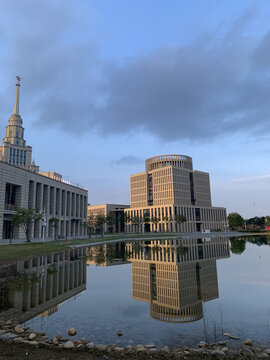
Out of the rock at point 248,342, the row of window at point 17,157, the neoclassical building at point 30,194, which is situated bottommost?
the rock at point 248,342

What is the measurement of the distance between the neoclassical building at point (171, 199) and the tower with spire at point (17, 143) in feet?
224

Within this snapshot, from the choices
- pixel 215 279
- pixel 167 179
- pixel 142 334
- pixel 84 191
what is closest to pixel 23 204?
Answer: pixel 84 191

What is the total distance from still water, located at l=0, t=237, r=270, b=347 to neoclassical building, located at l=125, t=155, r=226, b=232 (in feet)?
383

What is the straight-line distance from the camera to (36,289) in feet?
50.9

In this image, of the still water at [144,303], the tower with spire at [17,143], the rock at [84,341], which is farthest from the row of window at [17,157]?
the rock at [84,341]

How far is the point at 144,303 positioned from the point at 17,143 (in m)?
138

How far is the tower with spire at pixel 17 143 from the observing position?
424 ft

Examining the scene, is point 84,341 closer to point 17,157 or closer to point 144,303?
point 144,303

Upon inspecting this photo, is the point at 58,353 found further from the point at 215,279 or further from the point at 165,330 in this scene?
the point at 215,279

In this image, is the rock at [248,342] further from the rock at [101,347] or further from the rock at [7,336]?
the rock at [7,336]

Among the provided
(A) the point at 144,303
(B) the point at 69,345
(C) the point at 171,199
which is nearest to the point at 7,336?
(B) the point at 69,345

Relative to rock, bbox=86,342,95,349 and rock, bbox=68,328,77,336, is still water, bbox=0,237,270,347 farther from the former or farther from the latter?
rock, bbox=86,342,95,349

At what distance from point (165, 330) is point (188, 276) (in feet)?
34.3

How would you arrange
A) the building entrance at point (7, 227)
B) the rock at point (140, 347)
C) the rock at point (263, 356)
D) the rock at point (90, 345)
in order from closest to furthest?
the rock at point (263, 356) < the rock at point (140, 347) < the rock at point (90, 345) < the building entrance at point (7, 227)
